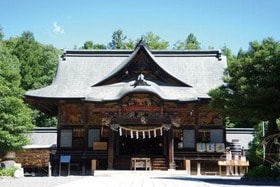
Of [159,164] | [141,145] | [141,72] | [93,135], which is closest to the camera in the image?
[159,164]

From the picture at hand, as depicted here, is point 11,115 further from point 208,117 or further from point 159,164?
point 208,117

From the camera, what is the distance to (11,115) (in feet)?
65.4

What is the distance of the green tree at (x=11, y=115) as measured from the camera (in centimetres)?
1978

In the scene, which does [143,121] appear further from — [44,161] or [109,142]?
[44,161]

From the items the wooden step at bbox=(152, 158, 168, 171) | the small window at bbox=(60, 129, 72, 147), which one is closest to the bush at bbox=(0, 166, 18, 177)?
the small window at bbox=(60, 129, 72, 147)

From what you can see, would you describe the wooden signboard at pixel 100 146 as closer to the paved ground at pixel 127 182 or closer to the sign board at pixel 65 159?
the sign board at pixel 65 159

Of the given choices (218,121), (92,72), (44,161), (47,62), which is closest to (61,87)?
(92,72)

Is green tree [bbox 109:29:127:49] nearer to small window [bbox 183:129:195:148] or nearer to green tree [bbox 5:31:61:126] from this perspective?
green tree [bbox 5:31:61:126]

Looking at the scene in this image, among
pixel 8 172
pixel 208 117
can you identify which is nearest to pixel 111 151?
pixel 208 117

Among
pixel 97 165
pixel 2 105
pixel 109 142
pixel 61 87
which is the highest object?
pixel 61 87

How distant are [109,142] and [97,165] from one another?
90.7 inches

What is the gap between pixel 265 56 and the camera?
685 inches

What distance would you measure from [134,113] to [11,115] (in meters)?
8.52

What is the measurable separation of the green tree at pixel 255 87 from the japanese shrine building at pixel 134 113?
652cm
